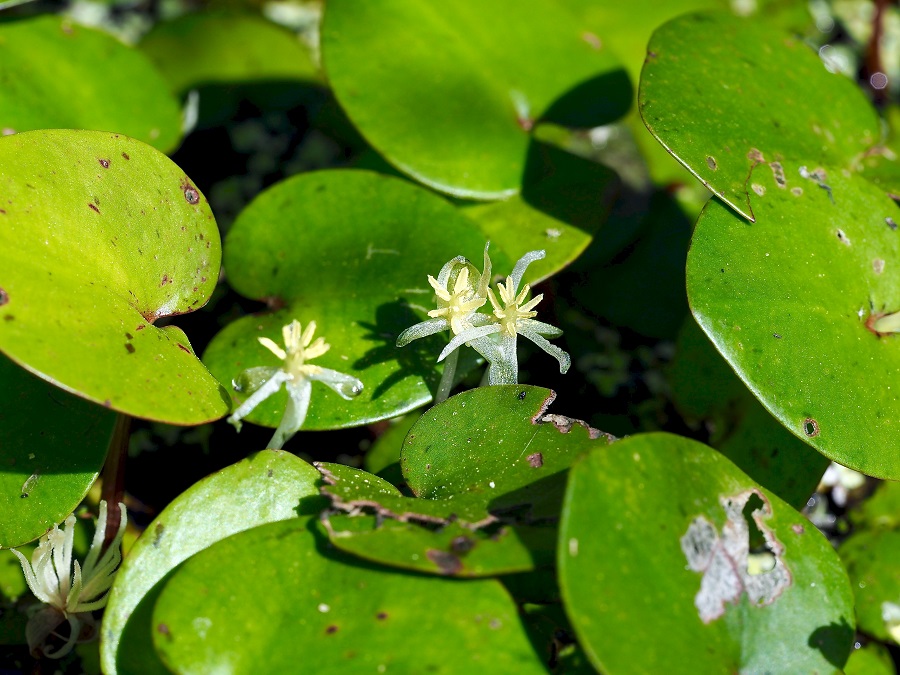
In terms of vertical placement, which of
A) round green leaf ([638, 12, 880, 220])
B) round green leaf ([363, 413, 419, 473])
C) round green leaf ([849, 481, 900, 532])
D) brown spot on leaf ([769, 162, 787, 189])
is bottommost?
round green leaf ([849, 481, 900, 532])

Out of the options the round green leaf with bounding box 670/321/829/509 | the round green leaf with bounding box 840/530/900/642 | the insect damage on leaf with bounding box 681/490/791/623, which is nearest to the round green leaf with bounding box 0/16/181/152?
the round green leaf with bounding box 670/321/829/509

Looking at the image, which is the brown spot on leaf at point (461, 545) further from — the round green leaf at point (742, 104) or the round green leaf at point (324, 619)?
the round green leaf at point (742, 104)

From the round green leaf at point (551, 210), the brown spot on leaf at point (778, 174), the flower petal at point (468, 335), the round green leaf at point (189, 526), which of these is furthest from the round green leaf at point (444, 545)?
the brown spot on leaf at point (778, 174)

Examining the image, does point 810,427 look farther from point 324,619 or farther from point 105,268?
point 105,268

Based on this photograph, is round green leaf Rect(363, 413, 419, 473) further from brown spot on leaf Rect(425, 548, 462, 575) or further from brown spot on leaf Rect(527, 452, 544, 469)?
brown spot on leaf Rect(425, 548, 462, 575)

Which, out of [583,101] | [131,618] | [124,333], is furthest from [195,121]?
[131,618]

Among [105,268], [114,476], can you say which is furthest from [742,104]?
[114,476]

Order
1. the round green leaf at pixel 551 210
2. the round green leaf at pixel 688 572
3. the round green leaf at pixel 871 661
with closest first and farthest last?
the round green leaf at pixel 688 572, the round green leaf at pixel 871 661, the round green leaf at pixel 551 210
